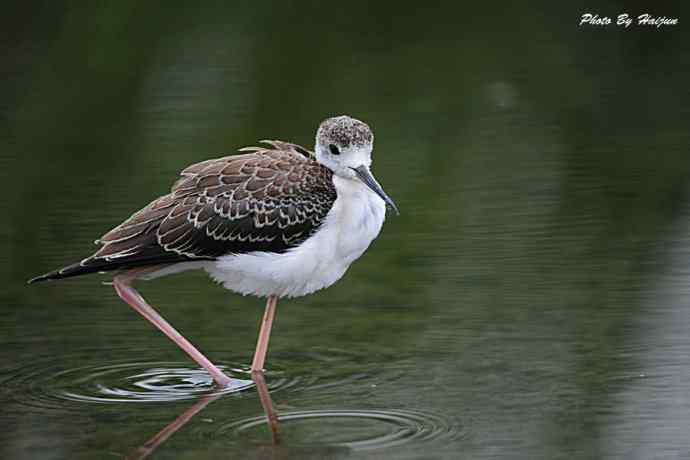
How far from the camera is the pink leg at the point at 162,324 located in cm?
852

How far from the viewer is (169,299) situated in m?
9.95

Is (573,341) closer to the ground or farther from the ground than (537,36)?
closer to the ground

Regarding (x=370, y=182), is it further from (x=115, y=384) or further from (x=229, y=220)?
(x=115, y=384)

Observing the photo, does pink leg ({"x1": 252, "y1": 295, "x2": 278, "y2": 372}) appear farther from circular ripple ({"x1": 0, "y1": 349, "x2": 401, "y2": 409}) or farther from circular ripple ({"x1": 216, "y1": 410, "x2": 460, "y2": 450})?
circular ripple ({"x1": 216, "y1": 410, "x2": 460, "y2": 450})

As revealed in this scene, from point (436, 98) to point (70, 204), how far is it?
12.4 feet

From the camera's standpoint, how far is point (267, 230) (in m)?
8.66

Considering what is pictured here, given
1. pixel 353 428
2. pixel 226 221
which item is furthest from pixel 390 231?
pixel 353 428

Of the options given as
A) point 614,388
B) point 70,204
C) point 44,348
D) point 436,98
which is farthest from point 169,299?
point 436,98

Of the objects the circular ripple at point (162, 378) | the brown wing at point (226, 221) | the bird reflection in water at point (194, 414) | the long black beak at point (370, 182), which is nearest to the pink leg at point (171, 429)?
the bird reflection in water at point (194, 414)

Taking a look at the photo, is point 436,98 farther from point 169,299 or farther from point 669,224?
point 169,299

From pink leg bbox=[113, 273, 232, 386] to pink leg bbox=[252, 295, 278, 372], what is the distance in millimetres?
194

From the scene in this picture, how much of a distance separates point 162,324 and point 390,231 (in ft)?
8.73

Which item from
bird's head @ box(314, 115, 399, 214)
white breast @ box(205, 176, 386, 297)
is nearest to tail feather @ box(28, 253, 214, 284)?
white breast @ box(205, 176, 386, 297)

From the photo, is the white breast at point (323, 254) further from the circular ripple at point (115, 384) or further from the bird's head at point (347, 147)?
the circular ripple at point (115, 384)
